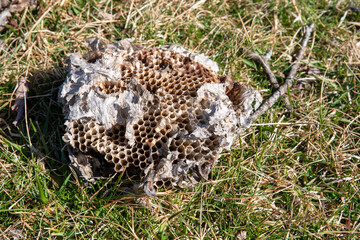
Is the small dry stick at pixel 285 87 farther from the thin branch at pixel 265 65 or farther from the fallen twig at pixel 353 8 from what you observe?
the fallen twig at pixel 353 8

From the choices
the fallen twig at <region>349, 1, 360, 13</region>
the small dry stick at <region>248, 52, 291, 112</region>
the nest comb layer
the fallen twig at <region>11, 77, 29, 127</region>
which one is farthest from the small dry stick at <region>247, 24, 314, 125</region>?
the fallen twig at <region>11, 77, 29, 127</region>

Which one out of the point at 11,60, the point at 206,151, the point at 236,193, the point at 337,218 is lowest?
the point at 337,218

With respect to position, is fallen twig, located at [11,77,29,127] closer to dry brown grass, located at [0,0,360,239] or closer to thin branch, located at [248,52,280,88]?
dry brown grass, located at [0,0,360,239]

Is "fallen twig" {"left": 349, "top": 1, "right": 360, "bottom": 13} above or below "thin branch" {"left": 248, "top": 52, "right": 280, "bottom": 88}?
above

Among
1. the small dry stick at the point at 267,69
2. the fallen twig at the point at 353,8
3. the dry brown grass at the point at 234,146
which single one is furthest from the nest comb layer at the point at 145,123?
the fallen twig at the point at 353,8

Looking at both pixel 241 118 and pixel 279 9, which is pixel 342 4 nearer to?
pixel 279 9

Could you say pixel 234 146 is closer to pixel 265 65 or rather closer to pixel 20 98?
pixel 265 65

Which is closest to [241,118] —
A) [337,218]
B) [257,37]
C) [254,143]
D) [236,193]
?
[254,143]
